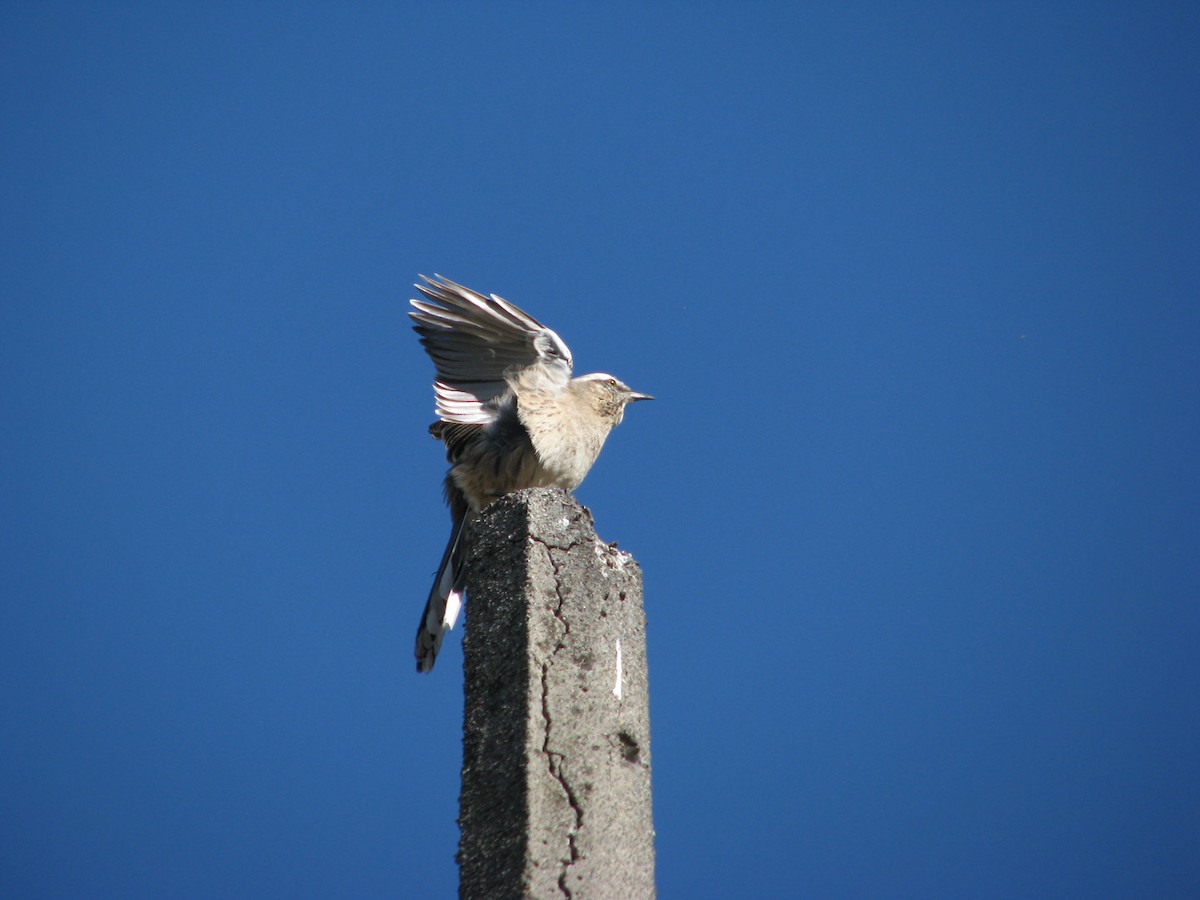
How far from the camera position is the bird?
6.62 metres

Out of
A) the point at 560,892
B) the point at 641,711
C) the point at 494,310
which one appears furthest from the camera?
the point at 494,310

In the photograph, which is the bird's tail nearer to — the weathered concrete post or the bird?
the bird

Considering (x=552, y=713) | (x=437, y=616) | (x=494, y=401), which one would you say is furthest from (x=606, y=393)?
(x=552, y=713)

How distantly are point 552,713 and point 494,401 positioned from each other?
309cm

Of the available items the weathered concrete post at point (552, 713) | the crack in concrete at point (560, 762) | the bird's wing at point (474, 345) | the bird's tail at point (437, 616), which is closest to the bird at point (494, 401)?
the bird's wing at point (474, 345)

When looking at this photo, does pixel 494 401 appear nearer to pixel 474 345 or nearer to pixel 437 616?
→ pixel 474 345

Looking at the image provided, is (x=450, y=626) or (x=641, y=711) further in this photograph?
(x=450, y=626)

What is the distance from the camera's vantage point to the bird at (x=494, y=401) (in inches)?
261

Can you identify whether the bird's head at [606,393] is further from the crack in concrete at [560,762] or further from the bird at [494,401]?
the crack in concrete at [560,762]

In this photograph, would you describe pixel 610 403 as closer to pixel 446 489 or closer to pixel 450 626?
pixel 446 489

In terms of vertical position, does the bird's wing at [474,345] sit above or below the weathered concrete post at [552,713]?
above

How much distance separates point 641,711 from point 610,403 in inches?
132

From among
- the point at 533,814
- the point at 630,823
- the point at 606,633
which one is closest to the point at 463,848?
the point at 533,814

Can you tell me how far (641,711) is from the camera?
4.22 meters
